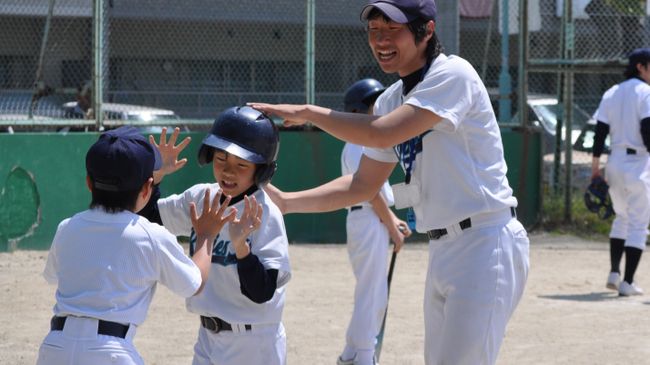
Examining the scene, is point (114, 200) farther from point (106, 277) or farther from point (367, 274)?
point (367, 274)

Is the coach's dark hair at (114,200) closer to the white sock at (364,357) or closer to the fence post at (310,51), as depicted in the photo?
the white sock at (364,357)

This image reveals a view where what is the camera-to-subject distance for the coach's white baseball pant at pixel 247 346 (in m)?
4.01

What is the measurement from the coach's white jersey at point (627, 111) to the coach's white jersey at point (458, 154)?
567 centimetres

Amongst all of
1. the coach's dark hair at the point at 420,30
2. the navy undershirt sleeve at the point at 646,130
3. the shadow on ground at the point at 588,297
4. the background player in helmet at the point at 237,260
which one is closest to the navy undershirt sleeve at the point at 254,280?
the background player in helmet at the point at 237,260

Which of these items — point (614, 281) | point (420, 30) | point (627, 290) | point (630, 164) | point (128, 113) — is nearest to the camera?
point (420, 30)

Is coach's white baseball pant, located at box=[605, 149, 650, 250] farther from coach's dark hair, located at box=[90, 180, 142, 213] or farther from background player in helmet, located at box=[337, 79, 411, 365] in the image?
coach's dark hair, located at box=[90, 180, 142, 213]

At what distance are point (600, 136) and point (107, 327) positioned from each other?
6991 mm

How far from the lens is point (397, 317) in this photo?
8.11 meters

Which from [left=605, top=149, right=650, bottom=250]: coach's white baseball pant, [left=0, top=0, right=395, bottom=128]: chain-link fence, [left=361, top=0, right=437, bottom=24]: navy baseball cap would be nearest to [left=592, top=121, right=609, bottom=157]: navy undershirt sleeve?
[left=605, top=149, right=650, bottom=250]: coach's white baseball pant

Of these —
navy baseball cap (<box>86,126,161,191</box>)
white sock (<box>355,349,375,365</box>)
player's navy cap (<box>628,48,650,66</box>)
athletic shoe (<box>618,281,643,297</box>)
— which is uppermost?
player's navy cap (<box>628,48,650,66</box>)

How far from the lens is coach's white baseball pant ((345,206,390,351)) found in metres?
6.43

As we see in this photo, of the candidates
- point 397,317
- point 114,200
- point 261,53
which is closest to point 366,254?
point 397,317

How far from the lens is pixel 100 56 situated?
35.1 feet

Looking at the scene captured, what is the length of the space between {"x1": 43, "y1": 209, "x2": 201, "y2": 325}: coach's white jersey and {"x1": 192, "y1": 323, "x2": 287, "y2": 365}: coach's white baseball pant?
1.42 feet
